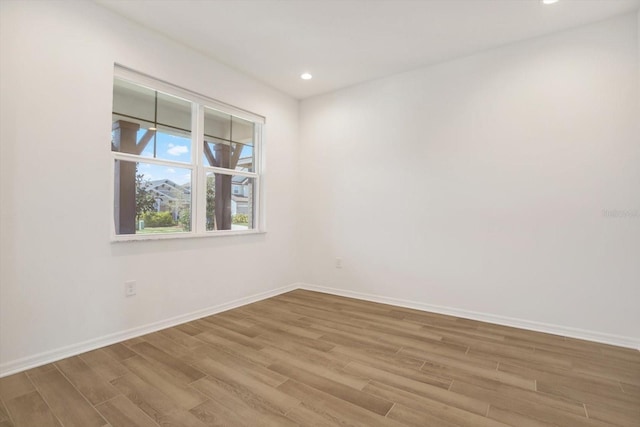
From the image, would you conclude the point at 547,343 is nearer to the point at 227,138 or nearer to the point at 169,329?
the point at 169,329

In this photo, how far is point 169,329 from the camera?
292cm

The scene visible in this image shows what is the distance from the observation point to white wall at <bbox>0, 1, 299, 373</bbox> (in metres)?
2.13

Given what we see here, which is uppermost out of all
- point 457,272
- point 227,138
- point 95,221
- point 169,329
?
point 227,138

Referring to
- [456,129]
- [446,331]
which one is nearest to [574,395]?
[446,331]

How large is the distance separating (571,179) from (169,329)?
3.93 meters

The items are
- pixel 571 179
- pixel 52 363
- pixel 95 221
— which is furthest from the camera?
pixel 571 179

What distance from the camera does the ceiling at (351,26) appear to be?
2.55 meters

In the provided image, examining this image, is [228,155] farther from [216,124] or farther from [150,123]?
[150,123]

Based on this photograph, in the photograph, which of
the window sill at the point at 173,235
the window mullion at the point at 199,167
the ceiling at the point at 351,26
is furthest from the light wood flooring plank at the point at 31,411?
the ceiling at the point at 351,26

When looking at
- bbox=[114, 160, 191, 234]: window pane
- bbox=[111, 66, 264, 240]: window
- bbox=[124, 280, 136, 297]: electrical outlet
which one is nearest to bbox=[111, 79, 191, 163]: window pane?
bbox=[111, 66, 264, 240]: window

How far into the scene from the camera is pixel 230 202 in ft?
12.5

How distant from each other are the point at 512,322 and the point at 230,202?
3.28 metres

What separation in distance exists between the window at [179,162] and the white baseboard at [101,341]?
2.67 feet

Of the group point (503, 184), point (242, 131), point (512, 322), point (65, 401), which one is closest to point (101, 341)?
point (65, 401)
